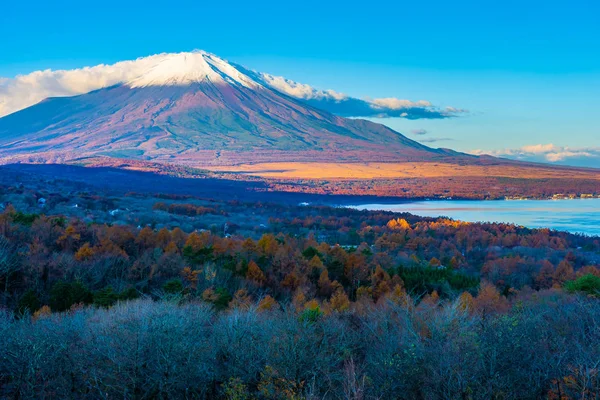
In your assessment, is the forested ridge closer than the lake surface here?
Yes

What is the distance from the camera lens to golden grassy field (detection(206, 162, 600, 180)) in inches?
6142

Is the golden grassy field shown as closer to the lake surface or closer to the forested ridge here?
the lake surface

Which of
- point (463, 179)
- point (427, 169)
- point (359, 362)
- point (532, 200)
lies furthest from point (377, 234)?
point (427, 169)

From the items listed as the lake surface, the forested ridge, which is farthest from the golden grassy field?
the forested ridge

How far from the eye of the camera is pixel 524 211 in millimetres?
100000

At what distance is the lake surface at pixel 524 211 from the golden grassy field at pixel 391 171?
3841 centimetres

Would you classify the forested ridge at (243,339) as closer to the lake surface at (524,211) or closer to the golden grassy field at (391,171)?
the lake surface at (524,211)

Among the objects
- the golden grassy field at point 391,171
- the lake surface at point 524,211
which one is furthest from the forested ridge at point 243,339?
the golden grassy field at point 391,171

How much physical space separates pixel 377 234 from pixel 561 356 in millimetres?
47001

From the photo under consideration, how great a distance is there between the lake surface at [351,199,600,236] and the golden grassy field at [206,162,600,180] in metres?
38.4

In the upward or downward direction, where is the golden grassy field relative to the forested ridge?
upward

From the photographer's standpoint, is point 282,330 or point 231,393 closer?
point 231,393

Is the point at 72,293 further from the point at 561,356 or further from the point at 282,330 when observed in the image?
the point at 561,356

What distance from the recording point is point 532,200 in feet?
421
